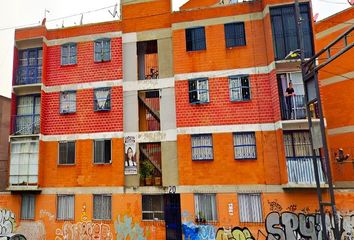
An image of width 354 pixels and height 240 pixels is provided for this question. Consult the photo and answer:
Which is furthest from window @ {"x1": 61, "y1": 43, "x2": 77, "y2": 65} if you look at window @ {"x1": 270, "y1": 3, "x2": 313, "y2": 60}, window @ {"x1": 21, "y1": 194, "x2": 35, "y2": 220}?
window @ {"x1": 270, "y1": 3, "x2": 313, "y2": 60}

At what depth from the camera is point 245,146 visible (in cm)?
1684

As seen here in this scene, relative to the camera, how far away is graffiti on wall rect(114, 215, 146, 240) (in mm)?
16906

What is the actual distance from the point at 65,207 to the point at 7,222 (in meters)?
4.45

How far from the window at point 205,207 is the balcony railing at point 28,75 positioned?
46.8 feet

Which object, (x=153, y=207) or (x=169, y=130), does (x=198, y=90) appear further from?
(x=153, y=207)

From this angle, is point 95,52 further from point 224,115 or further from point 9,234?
point 9,234

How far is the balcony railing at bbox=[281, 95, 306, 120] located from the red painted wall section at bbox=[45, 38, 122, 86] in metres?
11.0

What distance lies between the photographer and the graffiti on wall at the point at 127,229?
16906 millimetres

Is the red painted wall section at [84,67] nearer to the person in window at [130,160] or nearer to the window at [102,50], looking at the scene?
the window at [102,50]

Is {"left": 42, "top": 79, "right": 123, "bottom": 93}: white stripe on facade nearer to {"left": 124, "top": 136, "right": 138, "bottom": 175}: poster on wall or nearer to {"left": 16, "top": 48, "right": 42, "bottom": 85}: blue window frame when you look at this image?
{"left": 16, "top": 48, "right": 42, "bottom": 85}: blue window frame

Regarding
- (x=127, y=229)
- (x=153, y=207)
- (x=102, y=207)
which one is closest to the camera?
(x=127, y=229)

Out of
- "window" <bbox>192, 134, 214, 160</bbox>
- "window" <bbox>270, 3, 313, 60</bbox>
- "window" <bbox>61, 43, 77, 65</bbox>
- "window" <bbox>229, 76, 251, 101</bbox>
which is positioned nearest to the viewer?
"window" <bbox>270, 3, 313, 60</bbox>

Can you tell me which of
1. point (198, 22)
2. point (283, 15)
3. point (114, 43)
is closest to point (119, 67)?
point (114, 43)

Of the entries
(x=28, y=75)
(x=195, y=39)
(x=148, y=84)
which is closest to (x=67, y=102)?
(x=28, y=75)
